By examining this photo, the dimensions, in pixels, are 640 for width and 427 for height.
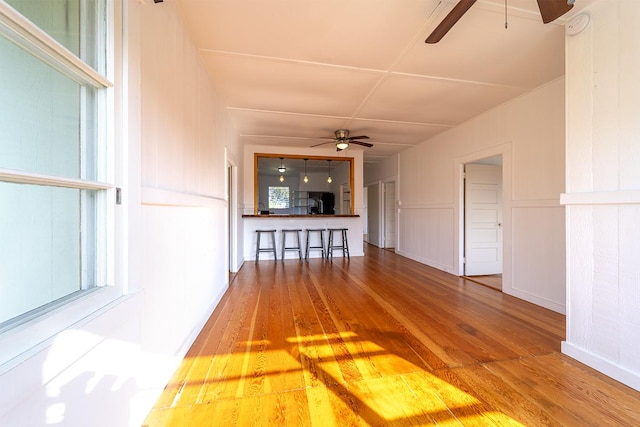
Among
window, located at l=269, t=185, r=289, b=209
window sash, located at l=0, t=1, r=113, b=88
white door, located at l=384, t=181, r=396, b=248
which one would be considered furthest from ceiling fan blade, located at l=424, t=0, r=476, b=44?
window, located at l=269, t=185, r=289, b=209

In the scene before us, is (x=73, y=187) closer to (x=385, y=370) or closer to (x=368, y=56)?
(x=385, y=370)

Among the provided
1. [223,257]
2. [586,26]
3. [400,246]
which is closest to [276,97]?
[223,257]

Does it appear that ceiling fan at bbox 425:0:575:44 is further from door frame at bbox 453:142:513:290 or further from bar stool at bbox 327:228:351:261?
bar stool at bbox 327:228:351:261

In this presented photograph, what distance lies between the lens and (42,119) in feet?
2.51

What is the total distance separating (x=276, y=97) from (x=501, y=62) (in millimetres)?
2402

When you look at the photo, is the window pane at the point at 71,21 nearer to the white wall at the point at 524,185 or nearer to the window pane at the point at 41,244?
the window pane at the point at 41,244

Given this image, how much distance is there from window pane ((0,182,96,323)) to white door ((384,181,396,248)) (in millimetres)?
6737

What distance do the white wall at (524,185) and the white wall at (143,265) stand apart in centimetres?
372

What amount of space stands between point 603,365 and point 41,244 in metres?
3.10

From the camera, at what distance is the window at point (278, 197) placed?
10062mm

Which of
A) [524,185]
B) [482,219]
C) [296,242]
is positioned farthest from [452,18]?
[296,242]

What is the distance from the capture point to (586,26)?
1745mm

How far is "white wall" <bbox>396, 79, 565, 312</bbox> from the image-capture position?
266 cm

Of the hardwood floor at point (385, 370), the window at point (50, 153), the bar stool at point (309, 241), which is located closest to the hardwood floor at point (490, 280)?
the hardwood floor at point (385, 370)
